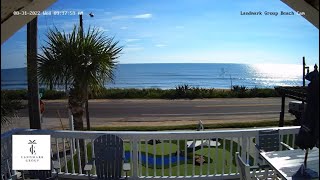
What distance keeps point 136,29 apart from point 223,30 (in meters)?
18.8

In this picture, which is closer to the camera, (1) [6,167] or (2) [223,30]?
(1) [6,167]

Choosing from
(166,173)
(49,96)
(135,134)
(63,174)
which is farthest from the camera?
(49,96)

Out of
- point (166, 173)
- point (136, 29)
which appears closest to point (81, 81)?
point (166, 173)

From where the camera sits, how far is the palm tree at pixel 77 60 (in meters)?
6.42

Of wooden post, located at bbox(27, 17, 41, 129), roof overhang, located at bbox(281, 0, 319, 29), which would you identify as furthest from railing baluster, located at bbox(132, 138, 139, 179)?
roof overhang, located at bbox(281, 0, 319, 29)

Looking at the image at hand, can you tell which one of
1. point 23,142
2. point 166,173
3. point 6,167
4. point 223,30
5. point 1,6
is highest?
point 223,30

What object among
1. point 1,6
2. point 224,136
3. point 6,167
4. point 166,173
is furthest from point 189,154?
point 1,6

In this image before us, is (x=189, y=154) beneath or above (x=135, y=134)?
beneath

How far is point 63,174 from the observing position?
220 inches

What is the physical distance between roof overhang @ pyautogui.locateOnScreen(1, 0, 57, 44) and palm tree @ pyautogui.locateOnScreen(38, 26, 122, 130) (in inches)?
169

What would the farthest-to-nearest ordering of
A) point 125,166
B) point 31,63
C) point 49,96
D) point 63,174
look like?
point 49,96
point 31,63
point 63,174
point 125,166

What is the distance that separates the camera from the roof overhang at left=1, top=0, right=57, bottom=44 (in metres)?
1.89

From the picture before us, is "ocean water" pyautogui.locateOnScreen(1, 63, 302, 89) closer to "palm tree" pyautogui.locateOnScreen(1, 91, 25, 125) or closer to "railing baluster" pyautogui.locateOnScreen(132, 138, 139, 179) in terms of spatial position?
"palm tree" pyautogui.locateOnScreen(1, 91, 25, 125)

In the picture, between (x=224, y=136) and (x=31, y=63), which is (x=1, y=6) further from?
(x=31, y=63)
